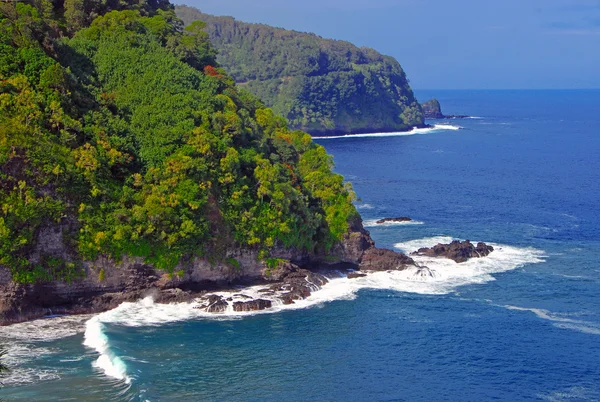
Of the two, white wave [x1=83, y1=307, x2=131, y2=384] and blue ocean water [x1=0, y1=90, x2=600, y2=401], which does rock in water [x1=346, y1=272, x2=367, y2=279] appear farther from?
white wave [x1=83, y1=307, x2=131, y2=384]

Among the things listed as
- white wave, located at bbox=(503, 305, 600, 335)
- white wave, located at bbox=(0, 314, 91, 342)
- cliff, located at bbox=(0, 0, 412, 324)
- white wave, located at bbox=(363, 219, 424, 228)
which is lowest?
white wave, located at bbox=(503, 305, 600, 335)

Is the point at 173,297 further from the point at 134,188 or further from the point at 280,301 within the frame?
the point at 134,188

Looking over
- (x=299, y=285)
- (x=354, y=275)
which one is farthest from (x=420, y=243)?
(x=299, y=285)

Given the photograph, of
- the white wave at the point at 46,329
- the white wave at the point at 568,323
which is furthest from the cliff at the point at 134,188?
the white wave at the point at 568,323

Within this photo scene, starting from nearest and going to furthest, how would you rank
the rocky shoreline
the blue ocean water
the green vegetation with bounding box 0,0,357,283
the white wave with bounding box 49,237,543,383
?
the blue ocean water → the white wave with bounding box 49,237,543,383 → the rocky shoreline → the green vegetation with bounding box 0,0,357,283

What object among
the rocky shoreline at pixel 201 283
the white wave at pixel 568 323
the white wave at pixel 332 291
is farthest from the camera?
the rocky shoreline at pixel 201 283

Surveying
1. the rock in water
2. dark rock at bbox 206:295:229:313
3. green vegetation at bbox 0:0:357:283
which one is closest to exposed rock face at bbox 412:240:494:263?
green vegetation at bbox 0:0:357:283

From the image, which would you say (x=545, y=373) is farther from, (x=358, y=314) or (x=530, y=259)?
(x=530, y=259)

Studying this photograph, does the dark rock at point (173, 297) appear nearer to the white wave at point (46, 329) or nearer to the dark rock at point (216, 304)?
the dark rock at point (216, 304)
